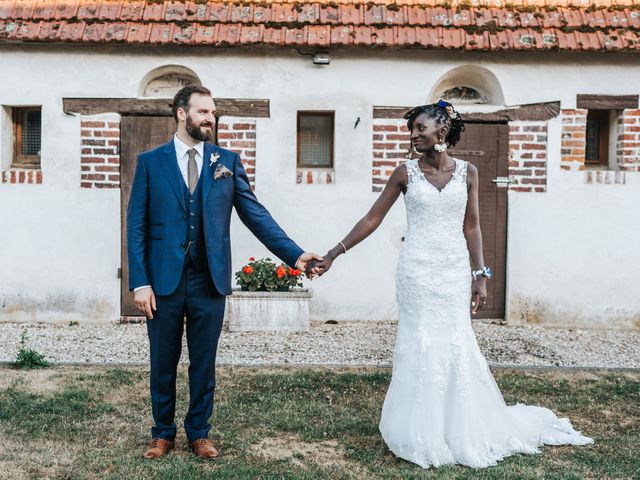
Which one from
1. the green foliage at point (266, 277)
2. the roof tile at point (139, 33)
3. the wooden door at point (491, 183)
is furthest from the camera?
the wooden door at point (491, 183)

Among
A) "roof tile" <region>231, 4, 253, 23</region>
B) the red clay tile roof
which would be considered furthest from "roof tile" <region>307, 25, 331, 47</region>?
"roof tile" <region>231, 4, 253, 23</region>

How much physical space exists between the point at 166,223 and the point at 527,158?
5791mm

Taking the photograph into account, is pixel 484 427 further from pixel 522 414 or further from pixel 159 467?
pixel 159 467

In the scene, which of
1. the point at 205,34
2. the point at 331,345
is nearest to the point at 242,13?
the point at 205,34

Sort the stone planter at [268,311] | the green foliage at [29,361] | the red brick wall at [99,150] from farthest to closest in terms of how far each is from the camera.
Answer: the red brick wall at [99,150] → the stone planter at [268,311] → the green foliage at [29,361]

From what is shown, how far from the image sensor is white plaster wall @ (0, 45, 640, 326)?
9281 mm

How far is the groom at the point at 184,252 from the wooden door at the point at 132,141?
4.73 metres

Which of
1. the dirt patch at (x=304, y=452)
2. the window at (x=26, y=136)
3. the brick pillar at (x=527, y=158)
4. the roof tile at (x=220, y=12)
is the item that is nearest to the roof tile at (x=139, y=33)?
the roof tile at (x=220, y=12)

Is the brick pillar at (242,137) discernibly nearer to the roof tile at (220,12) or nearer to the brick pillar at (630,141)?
the roof tile at (220,12)

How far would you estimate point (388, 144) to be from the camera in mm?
9336

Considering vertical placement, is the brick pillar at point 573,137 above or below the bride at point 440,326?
above

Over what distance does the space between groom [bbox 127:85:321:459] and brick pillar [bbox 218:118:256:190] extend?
4.53m

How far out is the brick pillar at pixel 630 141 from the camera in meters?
9.30

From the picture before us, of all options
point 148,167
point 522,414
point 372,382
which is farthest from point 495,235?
point 148,167
